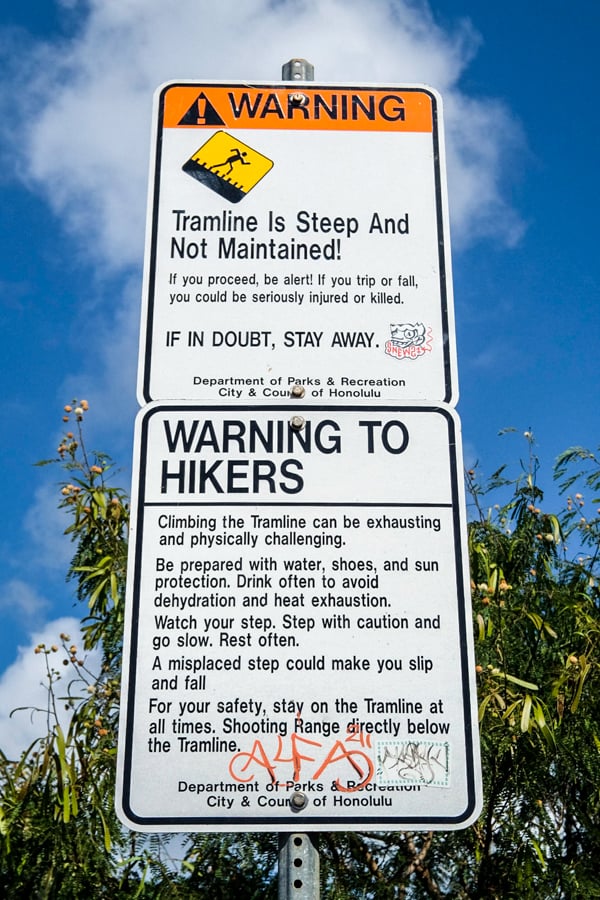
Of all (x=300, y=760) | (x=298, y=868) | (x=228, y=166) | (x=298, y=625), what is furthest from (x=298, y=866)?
(x=228, y=166)

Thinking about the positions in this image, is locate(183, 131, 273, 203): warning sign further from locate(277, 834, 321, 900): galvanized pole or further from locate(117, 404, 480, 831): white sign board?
locate(277, 834, 321, 900): galvanized pole

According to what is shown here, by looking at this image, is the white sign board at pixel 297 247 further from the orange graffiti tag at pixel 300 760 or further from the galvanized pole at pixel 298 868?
the galvanized pole at pixel 298 868

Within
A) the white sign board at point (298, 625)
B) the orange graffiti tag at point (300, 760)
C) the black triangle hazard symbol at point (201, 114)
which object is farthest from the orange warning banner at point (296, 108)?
the orange graffiti tag at point (300, 760)

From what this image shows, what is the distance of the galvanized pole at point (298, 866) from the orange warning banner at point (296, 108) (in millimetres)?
1727

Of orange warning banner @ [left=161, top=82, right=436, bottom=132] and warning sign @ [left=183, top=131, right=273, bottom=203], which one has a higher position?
orange warning banner @ [left=161, top=82, right=436, bottom=132]

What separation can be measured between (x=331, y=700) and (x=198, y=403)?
74cm

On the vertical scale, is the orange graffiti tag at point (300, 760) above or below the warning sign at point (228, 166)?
below

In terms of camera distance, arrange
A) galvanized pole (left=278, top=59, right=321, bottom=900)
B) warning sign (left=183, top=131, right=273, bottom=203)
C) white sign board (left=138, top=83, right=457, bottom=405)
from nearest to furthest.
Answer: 1. galvanized pole (left=278, top=59, right=321, bottom=900)
2. white sign board (left=138, top=83, right=457, bottom=405)
3. warning sign (left=183, top=131, right=273, bottom=203)

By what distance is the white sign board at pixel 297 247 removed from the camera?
225cm

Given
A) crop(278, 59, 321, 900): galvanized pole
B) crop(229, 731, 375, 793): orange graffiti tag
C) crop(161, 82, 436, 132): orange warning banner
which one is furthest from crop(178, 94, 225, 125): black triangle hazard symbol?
crop(278, 59, 321, 900): galvanized pole

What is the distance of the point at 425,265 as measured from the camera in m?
2.39

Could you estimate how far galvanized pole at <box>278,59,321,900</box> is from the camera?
187 cm

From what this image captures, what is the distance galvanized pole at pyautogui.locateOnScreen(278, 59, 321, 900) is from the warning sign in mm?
1506

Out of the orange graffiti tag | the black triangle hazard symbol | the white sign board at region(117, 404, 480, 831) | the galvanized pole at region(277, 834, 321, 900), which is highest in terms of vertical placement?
the black triangle hazard symbol
